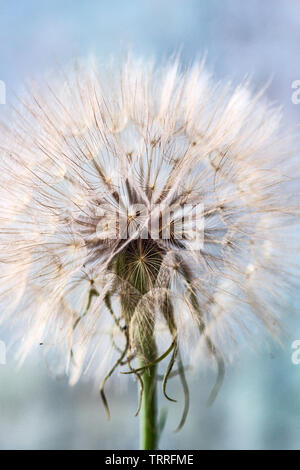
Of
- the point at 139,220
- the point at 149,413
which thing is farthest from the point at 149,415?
the point at 139,220

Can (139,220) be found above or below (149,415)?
above

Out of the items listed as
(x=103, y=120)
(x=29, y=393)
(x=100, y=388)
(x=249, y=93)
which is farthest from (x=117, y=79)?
(x=29, y=393)

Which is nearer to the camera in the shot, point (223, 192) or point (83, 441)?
point (223, 192)

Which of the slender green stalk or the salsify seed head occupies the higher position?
the salsify seed head

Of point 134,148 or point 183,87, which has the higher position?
point 183,87

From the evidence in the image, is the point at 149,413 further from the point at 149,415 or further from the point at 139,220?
the point at 139,220

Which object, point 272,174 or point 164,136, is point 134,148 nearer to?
point 164,136
